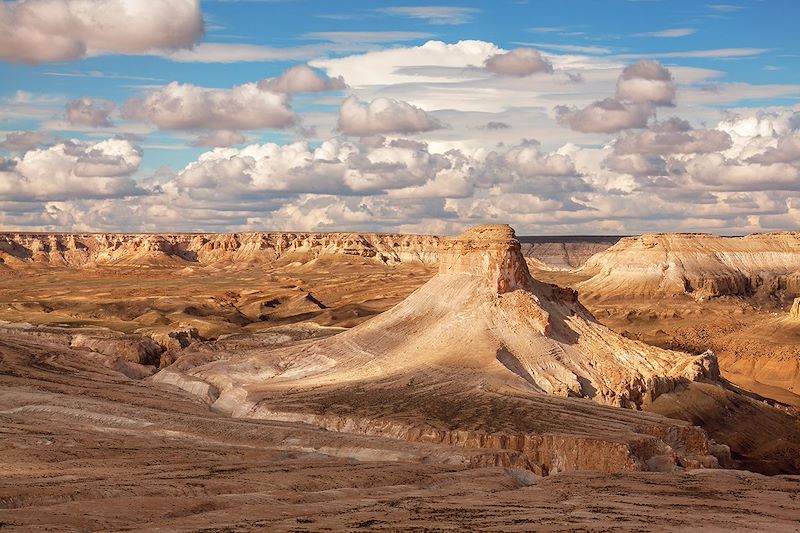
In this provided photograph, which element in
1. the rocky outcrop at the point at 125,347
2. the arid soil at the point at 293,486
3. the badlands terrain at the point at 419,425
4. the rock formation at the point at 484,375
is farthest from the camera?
the rocky outcrop at the point at 125,347

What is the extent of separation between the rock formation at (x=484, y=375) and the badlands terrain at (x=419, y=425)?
168 mm

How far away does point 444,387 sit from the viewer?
69.6 m

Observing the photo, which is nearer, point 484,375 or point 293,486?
point 293,486

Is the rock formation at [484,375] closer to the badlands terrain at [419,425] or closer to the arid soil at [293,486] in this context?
the badlands terrain at [419,425]

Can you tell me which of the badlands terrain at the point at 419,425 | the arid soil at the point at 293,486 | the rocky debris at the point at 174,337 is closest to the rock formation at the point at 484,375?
the badlands terrain at the point at 419,425

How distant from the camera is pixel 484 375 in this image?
231 ft

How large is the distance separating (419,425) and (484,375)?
10.1 metres

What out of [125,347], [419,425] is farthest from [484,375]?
[125,347]

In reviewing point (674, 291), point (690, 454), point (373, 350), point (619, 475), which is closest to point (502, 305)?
point (373, 350)

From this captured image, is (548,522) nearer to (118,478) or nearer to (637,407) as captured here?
(118,478)

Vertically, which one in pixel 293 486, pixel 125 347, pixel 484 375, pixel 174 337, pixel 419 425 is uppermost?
pixel 484 375

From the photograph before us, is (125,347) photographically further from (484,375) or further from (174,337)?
(484,375)

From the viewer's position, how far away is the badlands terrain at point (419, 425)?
141 feet

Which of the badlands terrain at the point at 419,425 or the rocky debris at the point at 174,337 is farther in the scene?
the rocky debris at the point at 174,337
